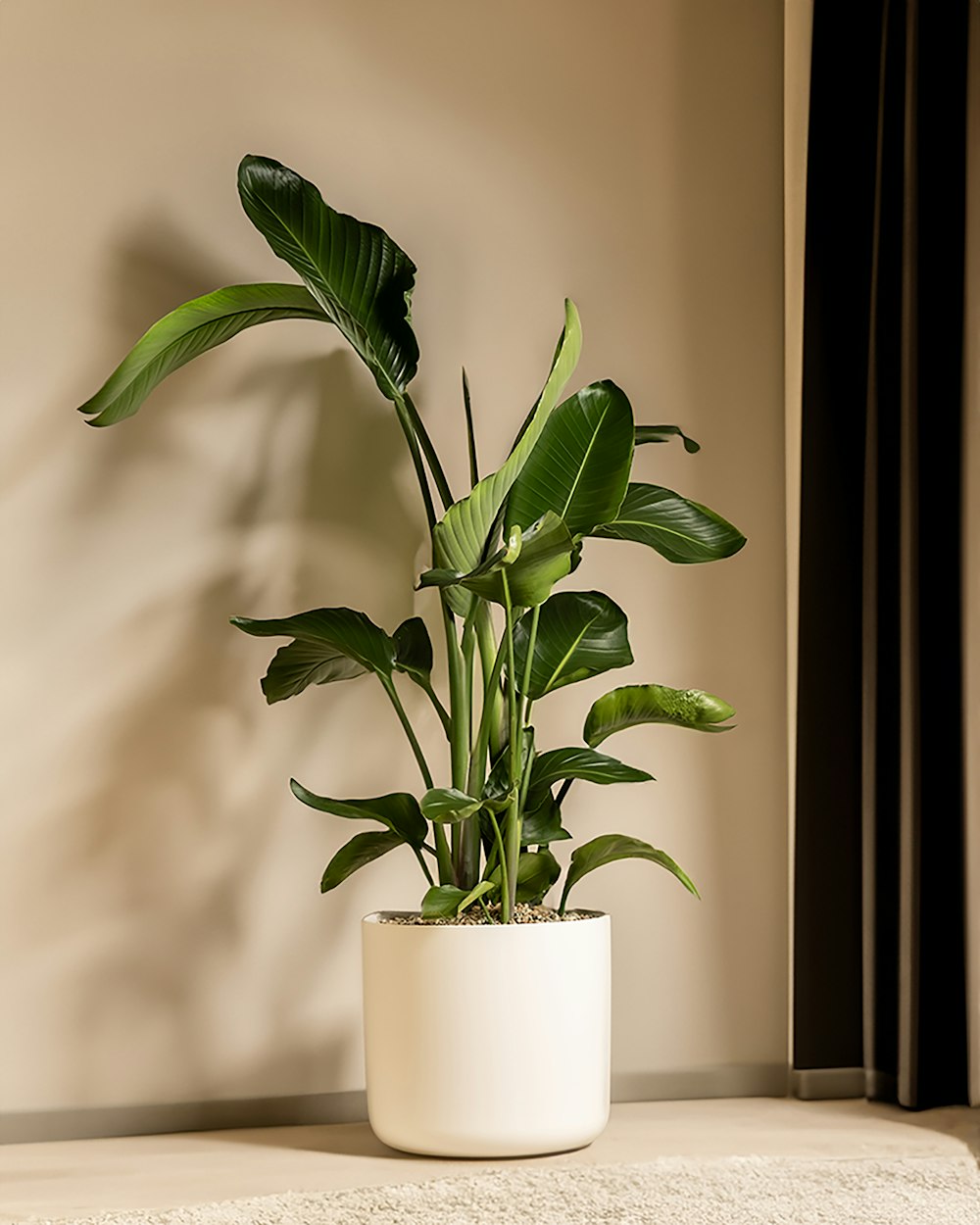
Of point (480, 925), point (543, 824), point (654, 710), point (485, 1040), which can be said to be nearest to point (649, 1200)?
point (485, 1040)

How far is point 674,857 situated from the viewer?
7.06ft

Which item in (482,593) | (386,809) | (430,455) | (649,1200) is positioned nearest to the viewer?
(649,1200)

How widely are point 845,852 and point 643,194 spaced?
119 centimetres

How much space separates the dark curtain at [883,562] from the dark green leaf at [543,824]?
0.52 meters

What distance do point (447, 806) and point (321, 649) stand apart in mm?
331

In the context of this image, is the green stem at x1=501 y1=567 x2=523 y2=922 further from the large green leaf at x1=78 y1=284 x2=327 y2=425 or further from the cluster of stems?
the large green leaf at x1=78 y1=284 x2=327 y2=425

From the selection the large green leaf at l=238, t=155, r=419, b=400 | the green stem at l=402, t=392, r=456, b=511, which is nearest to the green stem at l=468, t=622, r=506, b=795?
the green stem at l=402, t=392, r=456, b=511

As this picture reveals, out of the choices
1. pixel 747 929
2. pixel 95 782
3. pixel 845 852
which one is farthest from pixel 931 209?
pixel 95 782

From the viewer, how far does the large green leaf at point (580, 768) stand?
5.72 feet

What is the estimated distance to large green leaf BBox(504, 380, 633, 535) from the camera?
1.70 metres

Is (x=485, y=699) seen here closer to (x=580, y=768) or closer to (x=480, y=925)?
(x=580, y=768)

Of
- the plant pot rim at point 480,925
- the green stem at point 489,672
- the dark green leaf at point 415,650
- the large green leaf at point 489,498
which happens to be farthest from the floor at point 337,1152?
the large green leaf at point 489,498

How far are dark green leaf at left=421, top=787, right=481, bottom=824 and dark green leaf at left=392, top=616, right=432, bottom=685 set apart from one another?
259mm

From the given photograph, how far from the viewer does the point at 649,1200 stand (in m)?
1.55
